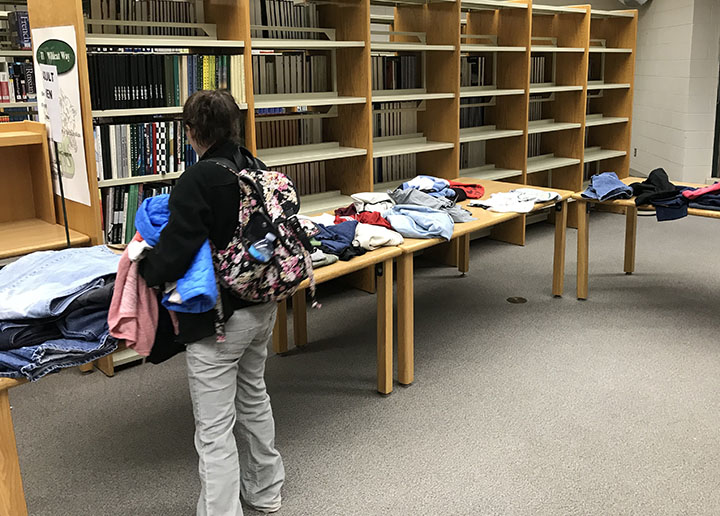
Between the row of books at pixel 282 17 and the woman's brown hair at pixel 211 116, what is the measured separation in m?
2.26

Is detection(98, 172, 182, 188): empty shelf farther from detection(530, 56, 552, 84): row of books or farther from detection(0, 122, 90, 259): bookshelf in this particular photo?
detection(530, 56, 552, 84): row of books

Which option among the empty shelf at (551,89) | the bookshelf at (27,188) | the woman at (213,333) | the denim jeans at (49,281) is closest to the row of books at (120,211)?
the bookshelf at (27,188)

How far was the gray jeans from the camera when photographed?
193cm

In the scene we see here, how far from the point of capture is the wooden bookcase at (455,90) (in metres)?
3.82

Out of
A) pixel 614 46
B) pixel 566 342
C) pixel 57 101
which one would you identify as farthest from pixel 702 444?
pixel 614 46

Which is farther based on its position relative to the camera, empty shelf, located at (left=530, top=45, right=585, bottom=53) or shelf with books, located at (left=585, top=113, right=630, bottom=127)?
shelf with books, located at (left=585, top=113, right=630, bottom=127)

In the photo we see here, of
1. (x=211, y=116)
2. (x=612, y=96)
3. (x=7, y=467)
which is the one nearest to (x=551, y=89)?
(x=612, y=96)

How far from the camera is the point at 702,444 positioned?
2.61 meters

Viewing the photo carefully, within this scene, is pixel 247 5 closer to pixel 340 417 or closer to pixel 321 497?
pixel 340 417

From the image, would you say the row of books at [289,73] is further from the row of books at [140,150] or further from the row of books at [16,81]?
the row of books at [16,81]

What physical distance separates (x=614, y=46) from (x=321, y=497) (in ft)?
19.0

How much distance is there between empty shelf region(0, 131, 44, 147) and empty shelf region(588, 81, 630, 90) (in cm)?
482

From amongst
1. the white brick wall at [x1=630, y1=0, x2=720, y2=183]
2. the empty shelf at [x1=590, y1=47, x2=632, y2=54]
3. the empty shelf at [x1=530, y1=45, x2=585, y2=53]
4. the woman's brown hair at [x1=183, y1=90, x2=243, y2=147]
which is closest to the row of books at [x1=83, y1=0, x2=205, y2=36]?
the woman's brown hair at [x1=183, y1=90, x2=243, y2=147]

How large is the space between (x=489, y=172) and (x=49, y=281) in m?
4.25
